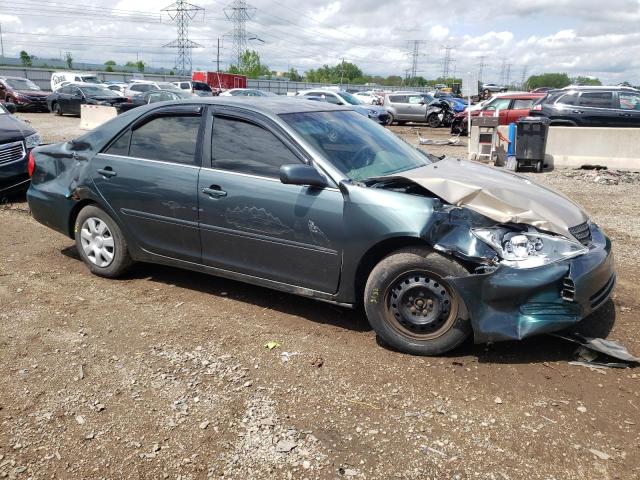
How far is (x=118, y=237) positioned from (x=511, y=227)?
3325 mm

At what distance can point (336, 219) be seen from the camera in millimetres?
3793

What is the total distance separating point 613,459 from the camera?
2.70 meters

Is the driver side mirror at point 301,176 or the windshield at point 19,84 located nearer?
the driver side mirror at point 301,176

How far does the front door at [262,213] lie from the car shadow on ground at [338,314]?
0.45 metres

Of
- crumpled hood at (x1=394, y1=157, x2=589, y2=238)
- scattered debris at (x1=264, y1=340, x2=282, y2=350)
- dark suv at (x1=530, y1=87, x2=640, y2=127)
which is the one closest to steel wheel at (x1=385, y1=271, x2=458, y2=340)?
crumpled hood at (x1=394, y1=157, x2=589, y2=238)

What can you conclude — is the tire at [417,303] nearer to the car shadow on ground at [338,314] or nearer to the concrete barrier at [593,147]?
the car shadow on ground at [338,314]

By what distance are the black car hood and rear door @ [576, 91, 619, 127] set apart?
13.3 meters

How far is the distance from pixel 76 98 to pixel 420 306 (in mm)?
26158

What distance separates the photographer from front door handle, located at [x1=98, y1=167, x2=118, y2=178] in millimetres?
4820

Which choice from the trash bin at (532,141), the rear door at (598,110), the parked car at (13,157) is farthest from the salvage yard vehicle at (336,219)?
the rear door at (598,110)

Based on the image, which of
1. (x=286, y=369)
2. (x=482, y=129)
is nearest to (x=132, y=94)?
(x=482, y=129)

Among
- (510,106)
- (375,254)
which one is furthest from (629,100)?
(375,254)

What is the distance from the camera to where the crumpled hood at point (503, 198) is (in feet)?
11.6

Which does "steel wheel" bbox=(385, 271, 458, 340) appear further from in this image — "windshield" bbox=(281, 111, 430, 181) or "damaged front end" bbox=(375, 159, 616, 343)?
"windshield" bbox=(281, 111, 430, 181)
